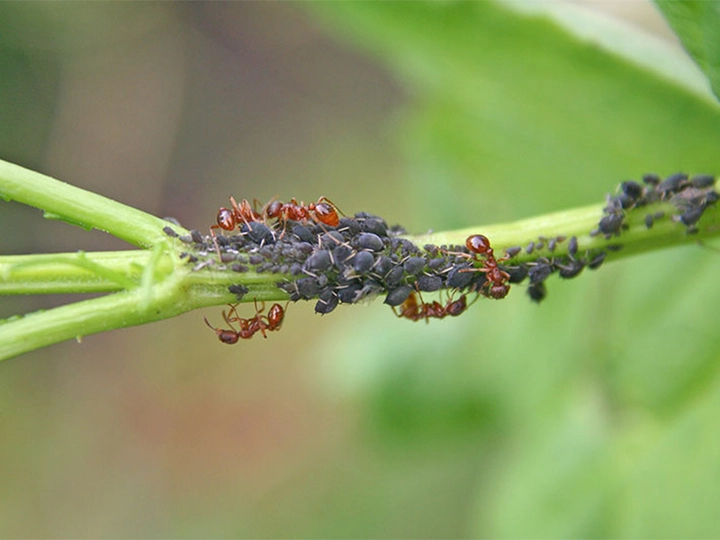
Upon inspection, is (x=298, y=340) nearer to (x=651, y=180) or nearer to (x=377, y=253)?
(x=651, y=180)

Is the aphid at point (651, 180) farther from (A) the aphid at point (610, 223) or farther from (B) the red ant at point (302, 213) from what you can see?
(B) the red ant at point (302, 213)

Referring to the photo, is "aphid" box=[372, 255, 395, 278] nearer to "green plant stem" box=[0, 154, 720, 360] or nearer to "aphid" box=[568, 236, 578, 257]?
"green plant stem" box=[0, 154, 720, 360]

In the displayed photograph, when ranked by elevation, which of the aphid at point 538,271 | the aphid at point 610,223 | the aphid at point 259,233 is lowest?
the aphid at point 259,233

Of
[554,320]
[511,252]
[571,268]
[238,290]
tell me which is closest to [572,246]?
[571,268]

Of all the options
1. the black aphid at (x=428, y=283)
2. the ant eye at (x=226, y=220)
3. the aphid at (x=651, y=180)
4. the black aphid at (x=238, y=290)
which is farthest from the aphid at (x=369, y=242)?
the aphid at (x=651, y=180)

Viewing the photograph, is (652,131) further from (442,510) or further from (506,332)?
(442,510)

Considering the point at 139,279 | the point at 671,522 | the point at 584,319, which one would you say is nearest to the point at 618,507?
the point at 671,522

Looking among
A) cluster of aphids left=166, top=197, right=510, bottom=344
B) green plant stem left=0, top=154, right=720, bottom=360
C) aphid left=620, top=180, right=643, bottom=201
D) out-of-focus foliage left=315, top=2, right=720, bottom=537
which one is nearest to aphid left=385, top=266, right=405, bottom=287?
cluster of aphids left=166, top=197, right=510, bottom=344
